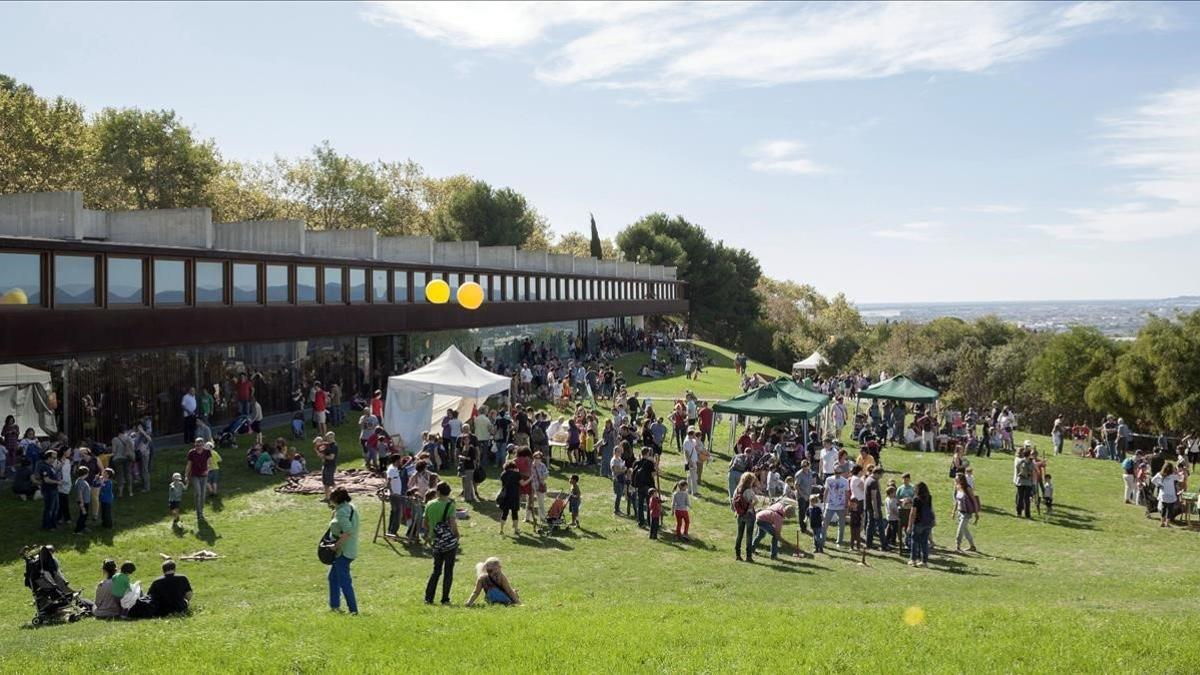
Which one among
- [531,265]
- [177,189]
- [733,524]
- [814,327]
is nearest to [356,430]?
[733,524]

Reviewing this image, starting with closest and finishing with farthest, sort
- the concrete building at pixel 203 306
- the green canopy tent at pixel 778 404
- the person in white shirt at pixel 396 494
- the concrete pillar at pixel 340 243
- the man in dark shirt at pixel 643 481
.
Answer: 1. the person in white shirt at pixel 396 494
2. the man in dark shirt at pixel 643 481
3. the concrete building at pixel 203 306
4. the green canopy tent at pixel 778 404
5. the concrete pillar at pixel 340 243

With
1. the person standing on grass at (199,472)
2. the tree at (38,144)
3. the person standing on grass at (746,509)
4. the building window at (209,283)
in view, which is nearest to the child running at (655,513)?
the person standing on grass at (746,509)

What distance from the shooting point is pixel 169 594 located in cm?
1167

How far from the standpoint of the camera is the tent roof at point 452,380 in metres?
23.2

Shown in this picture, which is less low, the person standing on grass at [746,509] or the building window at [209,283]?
the building window at [209,283]

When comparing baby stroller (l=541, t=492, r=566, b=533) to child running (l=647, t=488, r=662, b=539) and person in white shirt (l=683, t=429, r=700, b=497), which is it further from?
person in white shirt (l=683, t=429, r=700, b=497)

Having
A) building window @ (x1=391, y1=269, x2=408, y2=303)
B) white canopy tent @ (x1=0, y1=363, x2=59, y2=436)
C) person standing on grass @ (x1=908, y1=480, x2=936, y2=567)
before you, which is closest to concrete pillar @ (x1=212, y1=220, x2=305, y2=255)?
building window @ (x1=391, y1=269, x2=408, y2=303)

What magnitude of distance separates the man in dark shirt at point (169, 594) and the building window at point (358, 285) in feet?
71.8

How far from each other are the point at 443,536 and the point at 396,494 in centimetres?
482

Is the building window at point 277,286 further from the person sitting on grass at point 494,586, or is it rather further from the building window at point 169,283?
the person sitting on grass at point 494,586

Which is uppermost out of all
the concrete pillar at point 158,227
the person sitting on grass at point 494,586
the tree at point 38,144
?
the tree at point 38,144

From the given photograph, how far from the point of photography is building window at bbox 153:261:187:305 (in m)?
24.3

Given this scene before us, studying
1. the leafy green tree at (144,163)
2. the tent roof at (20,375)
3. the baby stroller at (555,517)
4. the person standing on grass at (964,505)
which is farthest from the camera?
the leafy green tree at (144,163)

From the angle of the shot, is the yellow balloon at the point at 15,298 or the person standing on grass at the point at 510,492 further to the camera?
the yellow balloon at the point at 15,298
